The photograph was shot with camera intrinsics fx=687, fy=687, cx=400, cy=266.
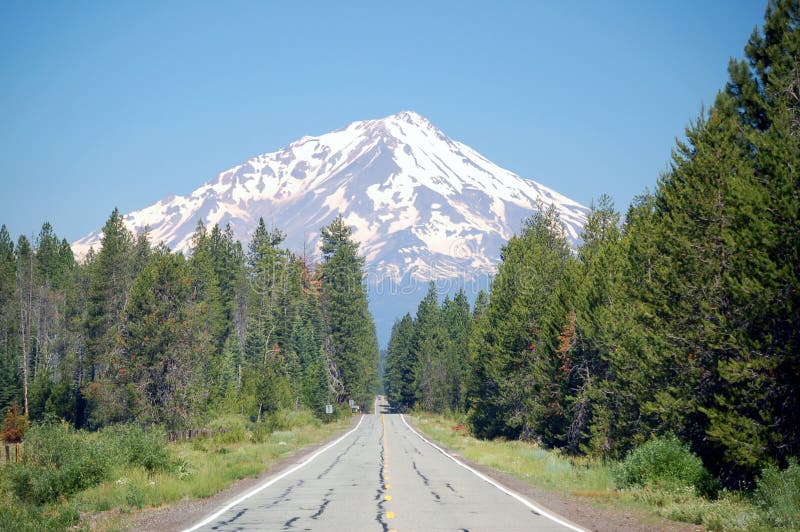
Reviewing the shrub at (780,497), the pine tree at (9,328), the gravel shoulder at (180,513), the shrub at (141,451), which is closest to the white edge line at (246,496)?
the gravel shoulder at (180,513)

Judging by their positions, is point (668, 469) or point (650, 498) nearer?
point (650, 498)

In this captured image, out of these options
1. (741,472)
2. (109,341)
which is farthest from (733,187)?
(109,341)

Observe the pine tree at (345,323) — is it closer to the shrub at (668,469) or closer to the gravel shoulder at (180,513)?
the gravel shoulder at (180,513)

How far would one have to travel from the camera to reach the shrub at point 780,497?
1147cm

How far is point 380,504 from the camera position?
14883 millimetres

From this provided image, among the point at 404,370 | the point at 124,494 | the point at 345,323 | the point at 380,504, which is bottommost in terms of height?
the point at 380,504

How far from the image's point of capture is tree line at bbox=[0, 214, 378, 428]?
47844mm

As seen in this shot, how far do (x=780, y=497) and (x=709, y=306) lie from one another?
20.3ft

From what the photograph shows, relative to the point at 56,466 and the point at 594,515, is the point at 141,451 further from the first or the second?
the point at 594,515

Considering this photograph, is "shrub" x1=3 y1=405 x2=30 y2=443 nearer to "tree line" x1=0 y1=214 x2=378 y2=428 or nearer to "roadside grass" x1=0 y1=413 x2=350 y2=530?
"tree line" x1=0 y1=214 x2=378 y2=428

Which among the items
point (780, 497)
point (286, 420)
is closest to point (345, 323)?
point (286, 420)

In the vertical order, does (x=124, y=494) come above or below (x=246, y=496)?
above

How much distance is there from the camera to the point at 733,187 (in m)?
16.7

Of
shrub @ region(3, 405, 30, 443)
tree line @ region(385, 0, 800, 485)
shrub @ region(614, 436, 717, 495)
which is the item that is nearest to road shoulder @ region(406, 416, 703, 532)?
shrub @ region(614, 436, 717, 495)
